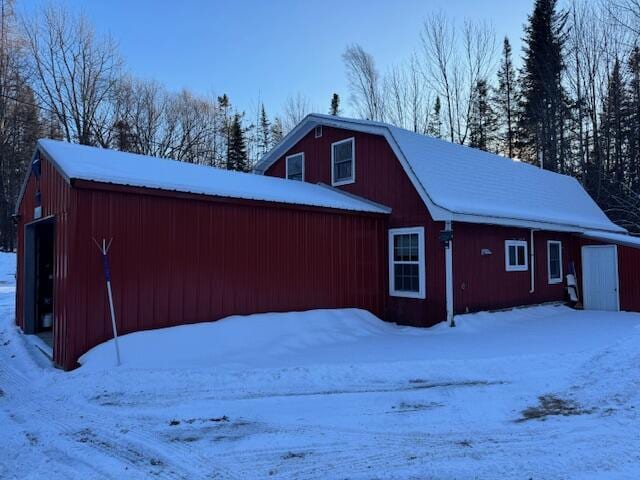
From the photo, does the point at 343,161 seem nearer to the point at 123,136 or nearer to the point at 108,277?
the point at 108,277

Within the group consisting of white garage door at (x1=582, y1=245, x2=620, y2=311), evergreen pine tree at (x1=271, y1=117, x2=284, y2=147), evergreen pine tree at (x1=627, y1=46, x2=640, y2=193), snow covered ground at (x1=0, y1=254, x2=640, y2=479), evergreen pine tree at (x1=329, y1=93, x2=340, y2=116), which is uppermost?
evergreen pine tree at (x1=329, y1=93, x2=340, y2=116)

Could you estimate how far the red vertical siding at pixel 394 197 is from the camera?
1038 centimetres

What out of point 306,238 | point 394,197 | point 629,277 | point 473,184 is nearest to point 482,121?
point 629,277

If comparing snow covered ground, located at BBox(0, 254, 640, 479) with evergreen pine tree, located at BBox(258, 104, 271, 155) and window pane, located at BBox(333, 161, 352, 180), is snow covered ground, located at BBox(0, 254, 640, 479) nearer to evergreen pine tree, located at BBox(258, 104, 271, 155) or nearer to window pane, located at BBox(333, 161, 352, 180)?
window pane, located at BBox(333, 161, 352, 180)

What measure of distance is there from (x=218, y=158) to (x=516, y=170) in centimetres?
2473

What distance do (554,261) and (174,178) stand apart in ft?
38.7

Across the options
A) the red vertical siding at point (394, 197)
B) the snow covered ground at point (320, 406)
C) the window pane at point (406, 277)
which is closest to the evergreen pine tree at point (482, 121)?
the red vertical siding at point (394, 197)

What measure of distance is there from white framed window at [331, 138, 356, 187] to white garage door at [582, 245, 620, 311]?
315 inches

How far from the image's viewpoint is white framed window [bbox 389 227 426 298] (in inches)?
421

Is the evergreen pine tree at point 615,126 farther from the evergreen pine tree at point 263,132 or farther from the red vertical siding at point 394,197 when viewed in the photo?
the evergreen pine tree at point 263,132

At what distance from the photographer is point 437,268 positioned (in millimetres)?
10320

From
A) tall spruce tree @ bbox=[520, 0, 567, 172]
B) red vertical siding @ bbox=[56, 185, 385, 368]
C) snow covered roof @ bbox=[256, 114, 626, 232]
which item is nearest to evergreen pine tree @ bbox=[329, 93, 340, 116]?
tall spruce tree @ bbox=[520, 0, 567, 172]

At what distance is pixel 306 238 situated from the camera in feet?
32.4

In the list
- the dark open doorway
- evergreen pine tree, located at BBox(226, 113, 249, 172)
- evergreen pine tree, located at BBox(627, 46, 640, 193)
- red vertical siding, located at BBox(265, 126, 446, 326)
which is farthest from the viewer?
evergreen pine tree, located at BBox(226, 113, 249, 172)
